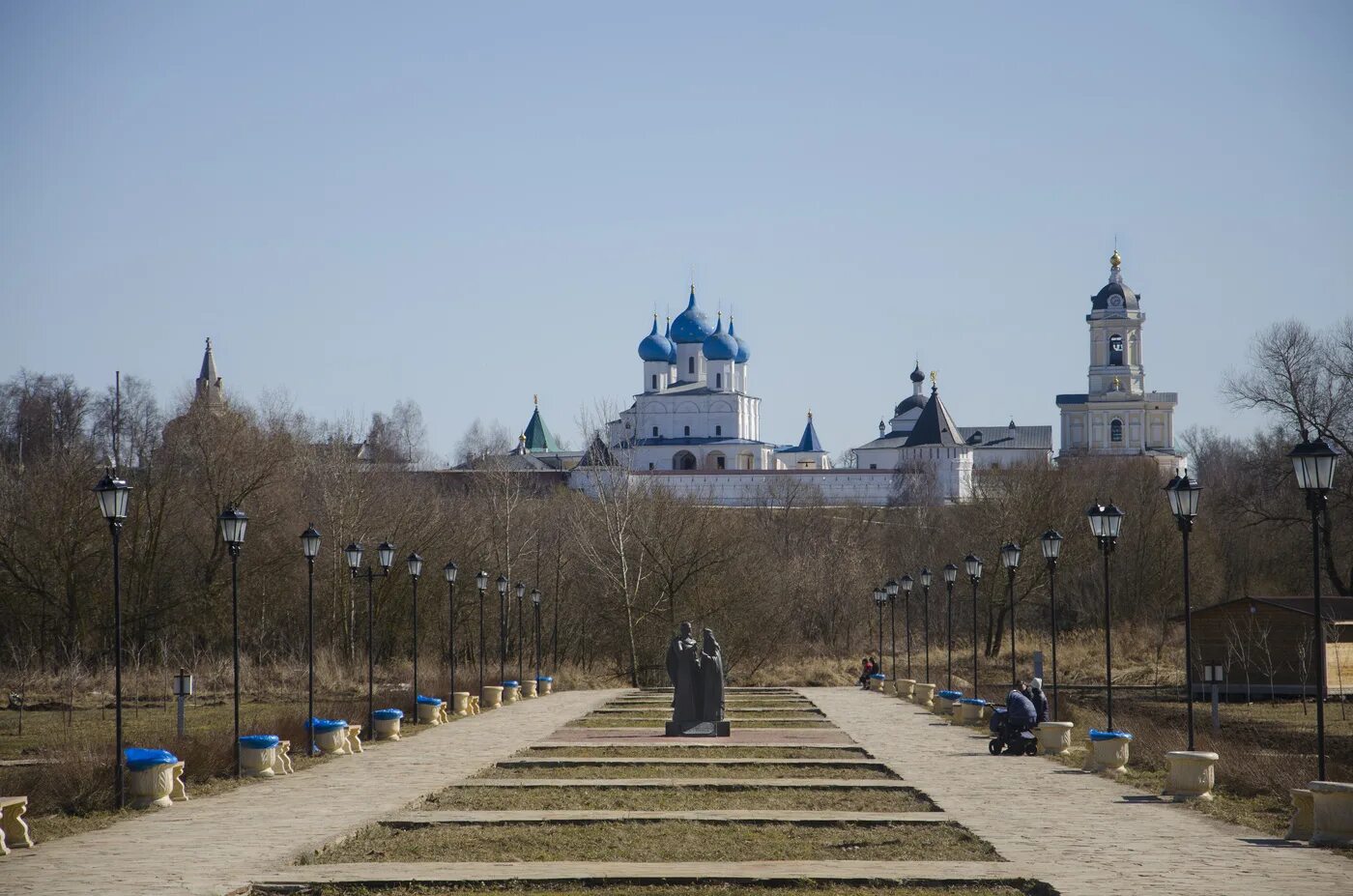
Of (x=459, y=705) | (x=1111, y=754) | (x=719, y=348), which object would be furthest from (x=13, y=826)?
(x=719, y=348)

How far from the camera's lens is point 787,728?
25.8m

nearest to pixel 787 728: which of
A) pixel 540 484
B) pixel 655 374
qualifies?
pixel 540 484

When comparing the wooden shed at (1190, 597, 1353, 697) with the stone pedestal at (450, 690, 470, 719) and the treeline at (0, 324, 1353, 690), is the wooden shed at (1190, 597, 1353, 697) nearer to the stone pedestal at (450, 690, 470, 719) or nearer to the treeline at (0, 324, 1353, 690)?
the treeline at (0, 324, 1353, 690)

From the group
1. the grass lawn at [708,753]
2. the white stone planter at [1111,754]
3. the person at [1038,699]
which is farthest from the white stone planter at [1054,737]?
the white stone planter at [1111,754]

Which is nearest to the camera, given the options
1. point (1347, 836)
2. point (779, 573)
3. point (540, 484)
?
point (1347, 836)

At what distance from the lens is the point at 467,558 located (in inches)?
2071

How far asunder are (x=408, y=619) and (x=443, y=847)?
36437 millimetres

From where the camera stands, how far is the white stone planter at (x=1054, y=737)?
21484 mm

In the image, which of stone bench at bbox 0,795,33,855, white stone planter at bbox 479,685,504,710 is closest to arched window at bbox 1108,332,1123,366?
white stone planter at bbox 479,685,504,710

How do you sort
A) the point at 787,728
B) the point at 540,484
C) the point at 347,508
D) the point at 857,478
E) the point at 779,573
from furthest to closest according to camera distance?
the point at 857,478, the point at 540,484, the point at 779,573, the point at 347,508, the point at 787,728

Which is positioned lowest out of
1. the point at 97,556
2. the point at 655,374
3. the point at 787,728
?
the point at 787,728

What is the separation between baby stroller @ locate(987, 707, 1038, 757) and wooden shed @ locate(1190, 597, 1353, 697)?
661 inches

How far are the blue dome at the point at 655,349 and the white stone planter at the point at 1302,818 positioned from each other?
401ft

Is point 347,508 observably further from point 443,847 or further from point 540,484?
point 540,484
